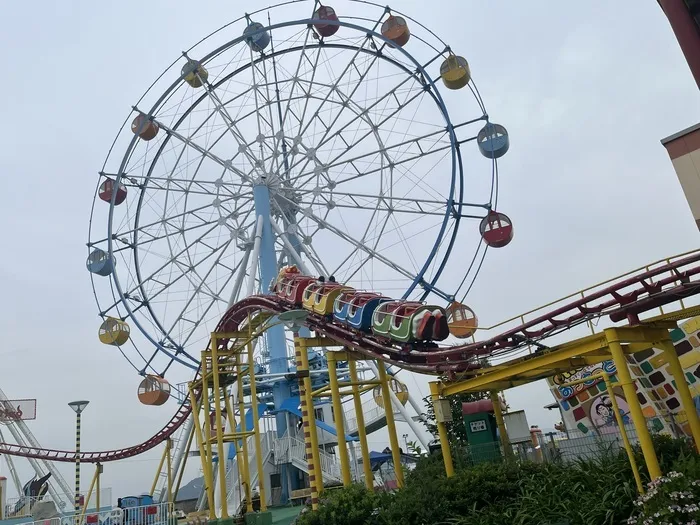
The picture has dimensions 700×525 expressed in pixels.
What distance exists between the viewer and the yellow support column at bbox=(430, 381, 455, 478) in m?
12.5

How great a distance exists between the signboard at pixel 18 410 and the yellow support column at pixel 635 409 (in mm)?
30869

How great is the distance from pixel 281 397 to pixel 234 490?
7.42 metres

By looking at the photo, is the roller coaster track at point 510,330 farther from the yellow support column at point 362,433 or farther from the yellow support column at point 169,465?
the yellow support column at point 169,465

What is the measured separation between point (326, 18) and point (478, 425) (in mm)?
16615

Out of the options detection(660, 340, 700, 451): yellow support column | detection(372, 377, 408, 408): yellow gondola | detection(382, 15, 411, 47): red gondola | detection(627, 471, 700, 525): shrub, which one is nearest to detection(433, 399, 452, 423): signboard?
detection(660, 340, 700, 451): yellow support column

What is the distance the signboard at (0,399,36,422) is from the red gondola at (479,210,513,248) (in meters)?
24.4

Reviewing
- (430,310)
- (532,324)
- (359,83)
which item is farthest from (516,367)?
(359,83)

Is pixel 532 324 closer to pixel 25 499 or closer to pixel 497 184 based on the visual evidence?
pixel 497 184

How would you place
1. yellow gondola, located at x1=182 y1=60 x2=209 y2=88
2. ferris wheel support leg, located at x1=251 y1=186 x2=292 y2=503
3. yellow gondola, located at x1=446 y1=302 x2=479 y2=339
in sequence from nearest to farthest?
yellow gondola, located at x1=446 y1=302 x2=479 y2=339
yellow gondola, located at x1=182 y1=60 x2=209 y2=88
ferris wheel support leg, located at x1=251 y1=186 x2=292 y2=503

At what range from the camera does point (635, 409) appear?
9570 millimetres

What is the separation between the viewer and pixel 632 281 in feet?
35.3

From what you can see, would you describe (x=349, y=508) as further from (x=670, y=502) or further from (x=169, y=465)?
(x=169, y=465)

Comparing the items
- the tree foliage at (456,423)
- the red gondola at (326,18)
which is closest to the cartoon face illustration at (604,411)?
the tree foliage at (456,423)

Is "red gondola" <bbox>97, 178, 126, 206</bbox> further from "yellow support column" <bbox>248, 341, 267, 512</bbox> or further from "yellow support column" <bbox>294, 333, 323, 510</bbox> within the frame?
"yellow support column" <bbox>294, 333, 323, 510</bbox>
